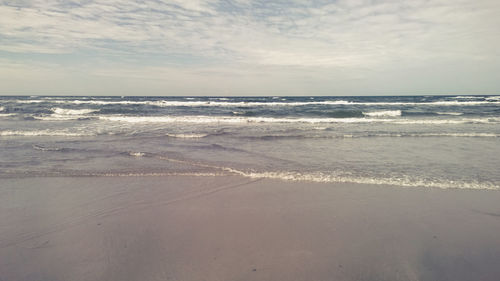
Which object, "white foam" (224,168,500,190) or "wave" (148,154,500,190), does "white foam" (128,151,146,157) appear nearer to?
"wave" (148,154,500,190)

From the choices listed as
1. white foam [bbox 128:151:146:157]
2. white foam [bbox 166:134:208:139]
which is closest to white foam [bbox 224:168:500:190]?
white foam [bbox 128:151:146:157]

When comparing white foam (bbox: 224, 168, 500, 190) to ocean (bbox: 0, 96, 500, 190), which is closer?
white foam (bbox: 224, 168, 500, 190)

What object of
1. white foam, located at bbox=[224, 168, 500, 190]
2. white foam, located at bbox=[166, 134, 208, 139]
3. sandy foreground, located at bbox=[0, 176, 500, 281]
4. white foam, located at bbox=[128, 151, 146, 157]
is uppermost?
white foam, located at bbox=[166, 134, 208, 139]

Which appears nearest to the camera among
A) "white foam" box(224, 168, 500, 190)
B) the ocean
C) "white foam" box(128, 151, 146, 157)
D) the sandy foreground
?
the sandy foreground

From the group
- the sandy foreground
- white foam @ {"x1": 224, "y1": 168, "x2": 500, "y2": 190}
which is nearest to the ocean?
white foam @ {"x1": 224, "y1": 168, "x2": 500, "y2": 190}

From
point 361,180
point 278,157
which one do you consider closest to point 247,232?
point 361,180

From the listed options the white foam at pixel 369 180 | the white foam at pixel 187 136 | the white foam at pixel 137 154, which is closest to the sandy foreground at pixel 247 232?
the white foam at pixel 369 180

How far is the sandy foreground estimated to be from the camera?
288cm

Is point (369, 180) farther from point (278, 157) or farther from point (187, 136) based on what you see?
point (187, 136)

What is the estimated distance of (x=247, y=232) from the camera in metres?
3.68

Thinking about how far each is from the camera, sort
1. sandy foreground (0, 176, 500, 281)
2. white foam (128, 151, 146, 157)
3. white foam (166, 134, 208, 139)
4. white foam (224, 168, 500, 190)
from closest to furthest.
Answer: sandy foreground (0, 176, 500, 281), white foam (224, 168, 500, 190), white foam (128, 151, 146, 157), white foam (166, 134, 208, 139)

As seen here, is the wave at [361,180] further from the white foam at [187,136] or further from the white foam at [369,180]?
the white foam at [187,136]

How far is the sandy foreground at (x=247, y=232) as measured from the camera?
9.45 ft

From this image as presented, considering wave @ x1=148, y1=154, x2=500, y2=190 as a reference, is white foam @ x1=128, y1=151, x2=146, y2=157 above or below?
above
